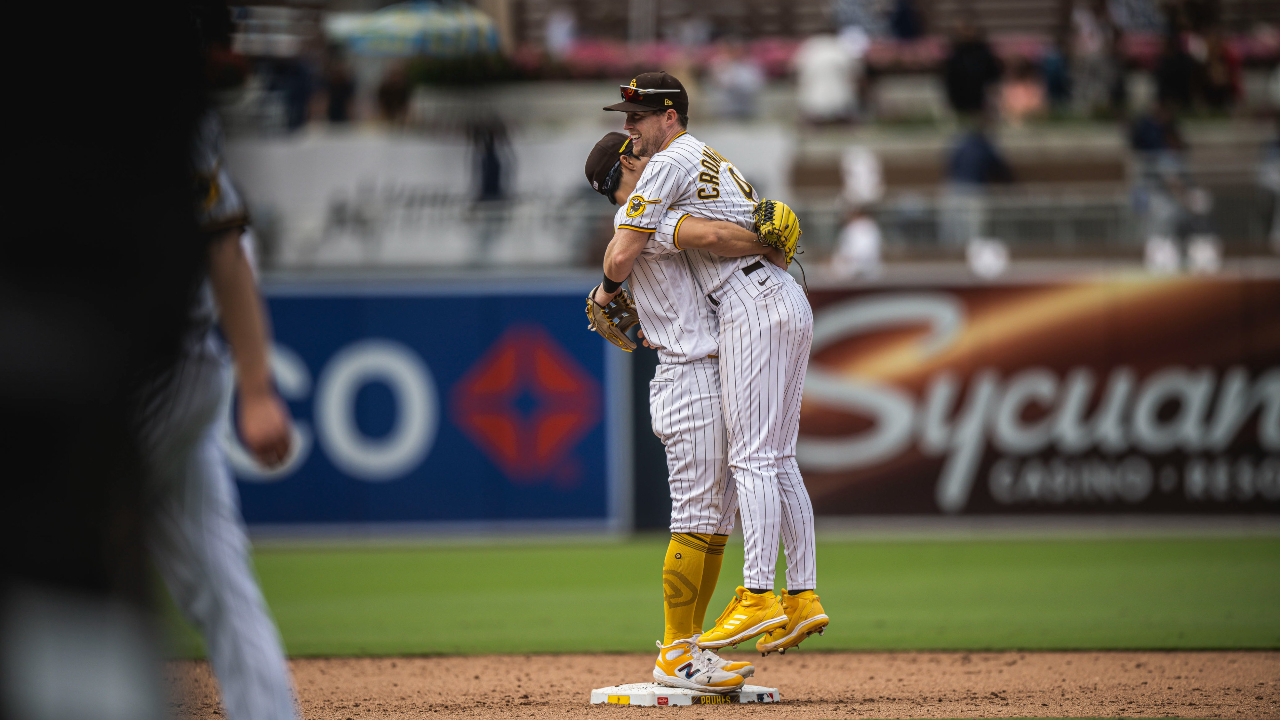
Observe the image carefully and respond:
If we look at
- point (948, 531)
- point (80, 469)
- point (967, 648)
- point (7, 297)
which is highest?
point (7, 297)

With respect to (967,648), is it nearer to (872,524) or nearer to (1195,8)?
(872,524)

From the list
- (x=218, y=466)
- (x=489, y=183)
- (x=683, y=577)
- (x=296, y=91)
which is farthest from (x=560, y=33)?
(x=218, y=466)

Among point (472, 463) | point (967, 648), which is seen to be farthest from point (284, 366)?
point (967, 648)

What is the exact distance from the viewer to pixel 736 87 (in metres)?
18.4

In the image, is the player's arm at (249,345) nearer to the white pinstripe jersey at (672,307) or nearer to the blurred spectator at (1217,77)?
the white pinstripe jersey at (672,307)

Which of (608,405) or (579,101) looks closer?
(608,405)

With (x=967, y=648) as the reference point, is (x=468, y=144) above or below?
above

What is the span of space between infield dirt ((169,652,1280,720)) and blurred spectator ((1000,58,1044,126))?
1231cm

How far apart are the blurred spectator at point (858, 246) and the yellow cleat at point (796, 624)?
8.50 meters

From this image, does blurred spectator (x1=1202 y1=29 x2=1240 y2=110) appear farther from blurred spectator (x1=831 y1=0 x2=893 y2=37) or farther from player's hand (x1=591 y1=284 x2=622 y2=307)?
player's hand (x1=591 y1=284 x2=622 y2=307)

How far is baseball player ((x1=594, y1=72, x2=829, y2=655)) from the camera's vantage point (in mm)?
4625

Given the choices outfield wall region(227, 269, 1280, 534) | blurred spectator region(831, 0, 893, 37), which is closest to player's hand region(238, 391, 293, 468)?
outfield wall region(227, 269, 1280, 534)

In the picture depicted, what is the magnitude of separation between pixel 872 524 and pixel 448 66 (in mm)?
7682

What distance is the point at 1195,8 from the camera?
696 inches
